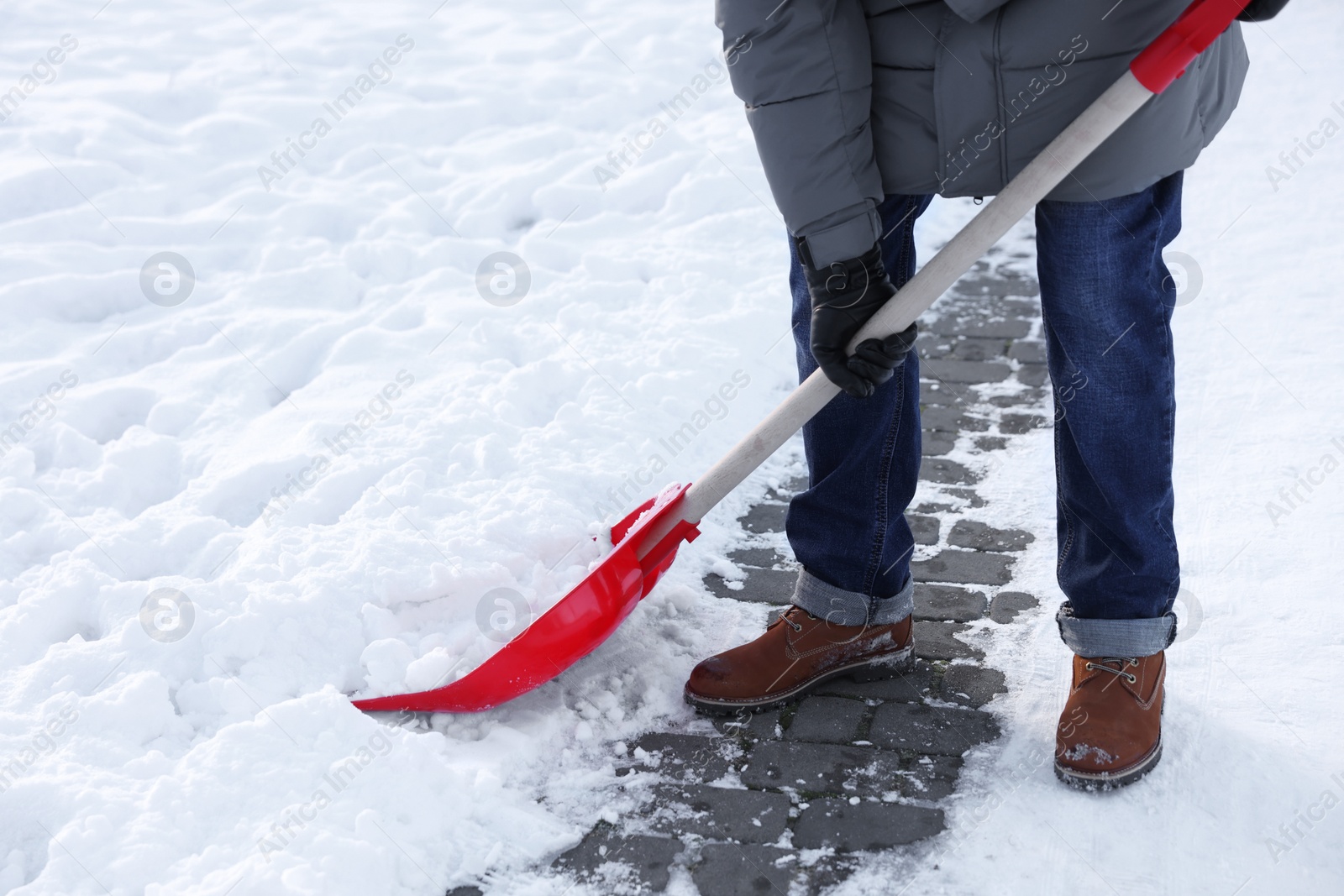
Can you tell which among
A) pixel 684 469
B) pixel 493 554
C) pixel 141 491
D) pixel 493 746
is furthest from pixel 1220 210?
pixel 141 491

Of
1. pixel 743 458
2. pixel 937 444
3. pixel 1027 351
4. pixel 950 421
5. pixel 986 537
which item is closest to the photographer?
pixel 743 458

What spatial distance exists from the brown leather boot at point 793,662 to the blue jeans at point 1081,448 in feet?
0.11

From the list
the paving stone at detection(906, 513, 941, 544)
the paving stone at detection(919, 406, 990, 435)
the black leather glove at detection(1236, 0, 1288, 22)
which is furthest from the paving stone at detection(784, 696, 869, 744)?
the black leather glove at detection(1236, 0, 1288, 22)

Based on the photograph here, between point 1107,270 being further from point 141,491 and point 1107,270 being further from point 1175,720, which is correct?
point 141,491

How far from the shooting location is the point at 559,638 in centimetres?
223

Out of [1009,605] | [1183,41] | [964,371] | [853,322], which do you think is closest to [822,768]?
[1009,605]

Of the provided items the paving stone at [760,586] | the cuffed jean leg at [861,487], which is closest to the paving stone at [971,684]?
the cuffed jean leg at [861,487]

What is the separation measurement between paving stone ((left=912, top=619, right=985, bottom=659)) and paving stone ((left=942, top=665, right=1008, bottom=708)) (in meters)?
0.05

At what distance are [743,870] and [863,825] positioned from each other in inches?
9.4

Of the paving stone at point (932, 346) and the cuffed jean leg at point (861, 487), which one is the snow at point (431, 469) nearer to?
the cuffed jean leg at point (861, 487)

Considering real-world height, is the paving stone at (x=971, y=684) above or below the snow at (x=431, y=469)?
below

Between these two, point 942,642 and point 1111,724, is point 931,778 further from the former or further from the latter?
point 942,642

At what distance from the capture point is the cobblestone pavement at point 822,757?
6.32ft

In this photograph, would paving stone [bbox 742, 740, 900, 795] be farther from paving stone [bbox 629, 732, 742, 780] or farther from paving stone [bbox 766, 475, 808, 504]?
paving stone [bbox 766, 475, 808, 504]
